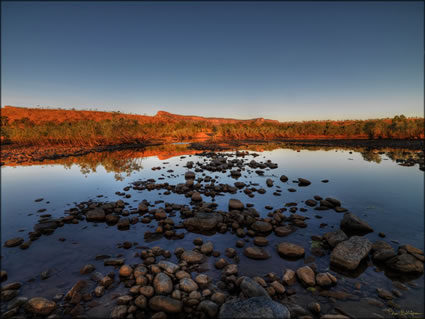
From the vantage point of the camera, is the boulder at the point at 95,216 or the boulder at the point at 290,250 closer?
the boulder at the point at 290,250

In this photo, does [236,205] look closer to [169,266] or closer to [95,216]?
[169,266]

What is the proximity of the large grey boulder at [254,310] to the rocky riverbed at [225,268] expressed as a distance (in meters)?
0.02

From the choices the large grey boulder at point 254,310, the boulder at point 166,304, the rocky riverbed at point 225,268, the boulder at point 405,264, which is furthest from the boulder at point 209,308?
the boulder at point 405,264

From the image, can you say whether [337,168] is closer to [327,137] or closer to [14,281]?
[14,281]

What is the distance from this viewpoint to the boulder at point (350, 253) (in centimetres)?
494

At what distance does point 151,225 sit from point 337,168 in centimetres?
1763

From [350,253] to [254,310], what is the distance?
3.45 m

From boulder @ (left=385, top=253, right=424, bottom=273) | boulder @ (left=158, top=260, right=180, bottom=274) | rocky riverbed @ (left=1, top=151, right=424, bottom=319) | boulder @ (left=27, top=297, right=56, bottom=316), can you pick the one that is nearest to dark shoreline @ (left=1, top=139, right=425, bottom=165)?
rocky riverbed @ (left=1, top=151, right=424, bottom=319)

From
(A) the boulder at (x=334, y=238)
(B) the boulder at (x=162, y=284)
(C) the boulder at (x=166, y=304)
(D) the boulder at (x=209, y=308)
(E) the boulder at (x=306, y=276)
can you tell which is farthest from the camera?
(A) the boulder at (x=334, y=238)

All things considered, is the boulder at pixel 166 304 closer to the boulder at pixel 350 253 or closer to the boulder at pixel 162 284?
the boulder at pixel 162 284

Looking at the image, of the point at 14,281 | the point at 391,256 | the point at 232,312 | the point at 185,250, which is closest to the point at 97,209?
the point at 14,281

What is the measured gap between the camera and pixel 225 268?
197 inches

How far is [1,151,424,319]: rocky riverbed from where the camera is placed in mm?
3779

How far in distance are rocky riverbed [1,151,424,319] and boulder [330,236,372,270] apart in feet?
0.08
